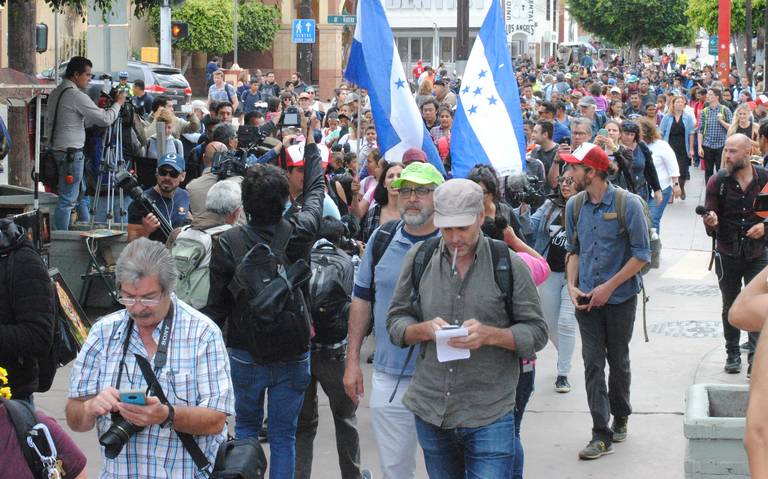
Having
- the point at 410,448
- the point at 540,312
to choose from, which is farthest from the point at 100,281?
the point at 540,312

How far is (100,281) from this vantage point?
11422 millimetres

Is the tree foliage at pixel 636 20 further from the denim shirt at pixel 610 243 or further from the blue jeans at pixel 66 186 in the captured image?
the denim shirt at pixel 610 243

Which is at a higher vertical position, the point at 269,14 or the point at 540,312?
the point at 269,14

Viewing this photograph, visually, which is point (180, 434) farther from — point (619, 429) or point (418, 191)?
point (619, 429)

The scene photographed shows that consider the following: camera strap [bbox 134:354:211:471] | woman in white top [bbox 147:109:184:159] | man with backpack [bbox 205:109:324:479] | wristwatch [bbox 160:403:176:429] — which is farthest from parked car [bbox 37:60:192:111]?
wristwatch [bbox 160:403:176:429]

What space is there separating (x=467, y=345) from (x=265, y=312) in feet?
3.88

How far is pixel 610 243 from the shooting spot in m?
7.64

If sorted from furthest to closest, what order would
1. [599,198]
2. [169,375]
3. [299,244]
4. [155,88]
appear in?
[155,88], [599,198], [299,244], [169,375]

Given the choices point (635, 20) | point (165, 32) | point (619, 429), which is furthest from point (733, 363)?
point (635, 20)

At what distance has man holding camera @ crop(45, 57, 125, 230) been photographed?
41.9ft

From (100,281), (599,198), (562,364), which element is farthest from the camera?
(100,281)

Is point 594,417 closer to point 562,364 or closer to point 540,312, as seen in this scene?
point 562,364

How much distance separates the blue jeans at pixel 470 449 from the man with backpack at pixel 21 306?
1644 millimetres

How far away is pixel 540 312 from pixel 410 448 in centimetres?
104
